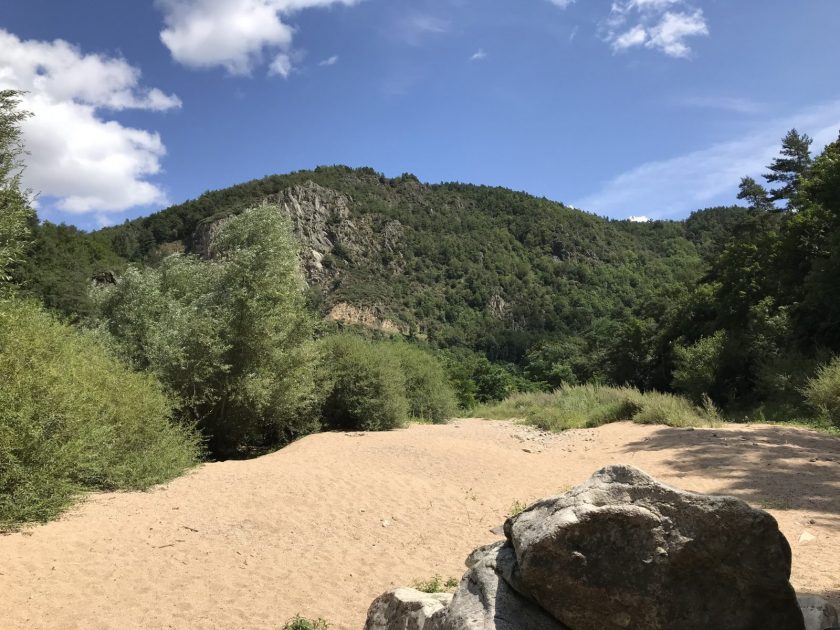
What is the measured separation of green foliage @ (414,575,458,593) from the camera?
473 cm

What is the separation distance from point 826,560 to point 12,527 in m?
8.83

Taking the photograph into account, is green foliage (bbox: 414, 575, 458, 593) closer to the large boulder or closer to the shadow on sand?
the large boulder

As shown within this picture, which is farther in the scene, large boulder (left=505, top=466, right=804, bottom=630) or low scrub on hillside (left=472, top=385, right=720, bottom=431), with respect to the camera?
low scrub on hillside (left=472, top=385, right=720, bottom=431)

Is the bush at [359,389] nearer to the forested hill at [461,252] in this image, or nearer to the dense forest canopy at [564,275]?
the dense forest canopy at [564,275]

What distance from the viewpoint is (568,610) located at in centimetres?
294

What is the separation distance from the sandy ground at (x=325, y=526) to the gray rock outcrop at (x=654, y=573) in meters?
1.90

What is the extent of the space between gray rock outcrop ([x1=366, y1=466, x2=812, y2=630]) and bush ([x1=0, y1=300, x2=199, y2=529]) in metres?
6.63

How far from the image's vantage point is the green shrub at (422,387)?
22.5 metres

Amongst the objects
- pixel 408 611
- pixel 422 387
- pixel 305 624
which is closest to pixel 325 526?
pixel 305 624

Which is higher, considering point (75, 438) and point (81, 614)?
point (75, 438)

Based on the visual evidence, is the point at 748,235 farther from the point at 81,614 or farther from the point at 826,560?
the point at 81,614

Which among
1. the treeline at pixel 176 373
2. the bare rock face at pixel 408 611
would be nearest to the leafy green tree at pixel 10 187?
the treeline at pixel 176 373

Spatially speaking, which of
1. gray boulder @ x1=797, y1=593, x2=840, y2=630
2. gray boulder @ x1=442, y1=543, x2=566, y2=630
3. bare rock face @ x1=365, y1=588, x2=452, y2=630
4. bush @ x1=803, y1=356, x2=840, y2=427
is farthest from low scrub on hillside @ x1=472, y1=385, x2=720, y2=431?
gray boulder @ x1=442, y1=543, x2=566, y2=630

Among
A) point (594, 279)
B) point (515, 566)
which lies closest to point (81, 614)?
point (515, 566)
